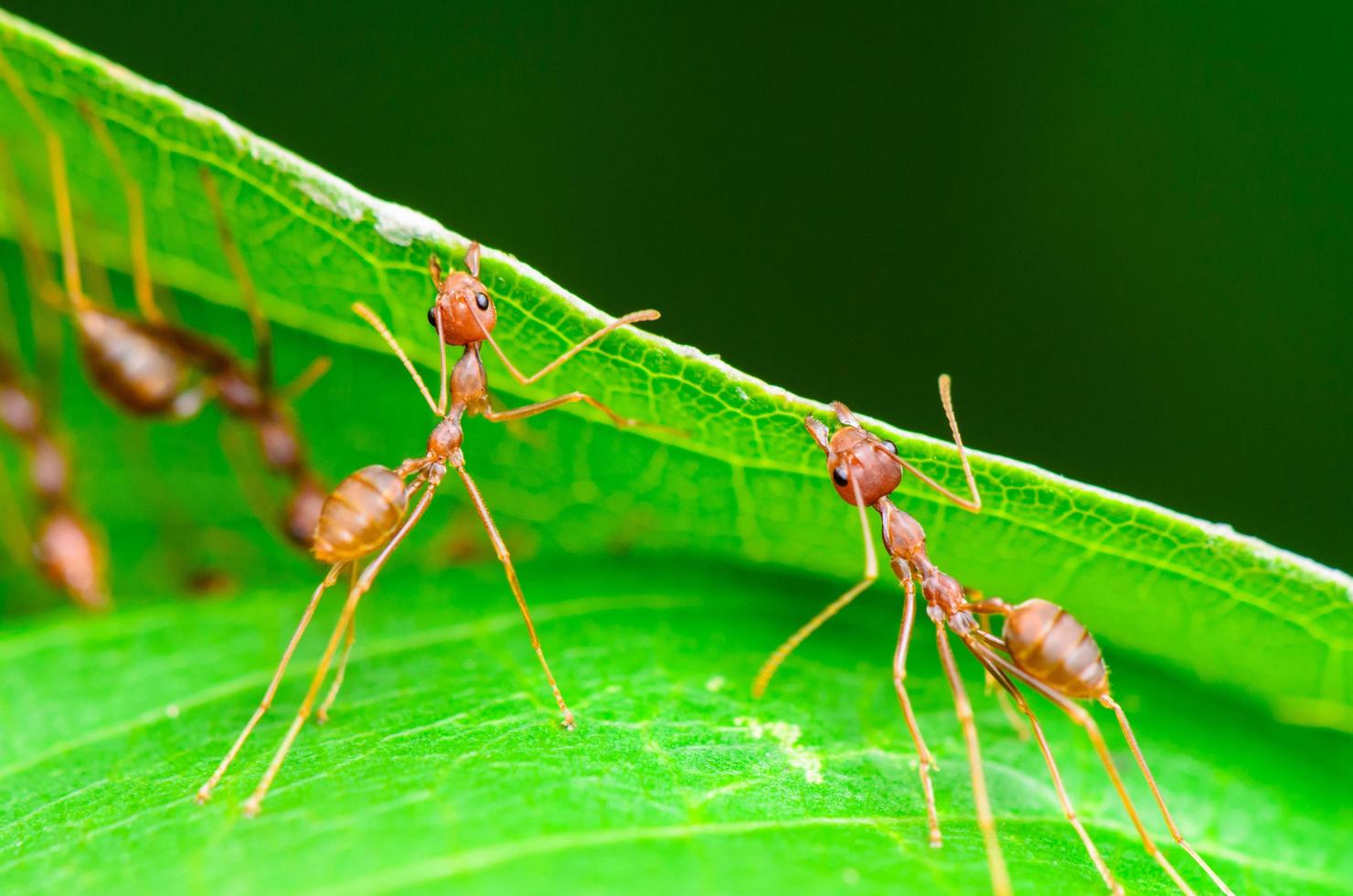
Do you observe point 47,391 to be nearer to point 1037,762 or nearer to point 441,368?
point 441,368

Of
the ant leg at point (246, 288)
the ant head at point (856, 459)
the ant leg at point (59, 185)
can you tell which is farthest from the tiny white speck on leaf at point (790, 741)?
the ant leg at point (59, 185)

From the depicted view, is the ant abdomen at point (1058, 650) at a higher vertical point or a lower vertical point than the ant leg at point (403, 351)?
lower

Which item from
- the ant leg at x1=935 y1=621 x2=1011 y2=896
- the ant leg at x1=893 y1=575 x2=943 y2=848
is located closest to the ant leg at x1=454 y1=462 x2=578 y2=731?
the ant leg at x1=893 y1=575 x2=943 y2=848

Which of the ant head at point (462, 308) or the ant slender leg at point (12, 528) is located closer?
the ant head at point (462, 308)

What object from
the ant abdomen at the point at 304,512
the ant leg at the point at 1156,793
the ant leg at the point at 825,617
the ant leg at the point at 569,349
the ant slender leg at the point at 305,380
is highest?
the ant slender leg at the point at 305,380

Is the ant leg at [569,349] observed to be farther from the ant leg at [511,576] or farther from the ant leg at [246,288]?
the ant leg at [246,288]

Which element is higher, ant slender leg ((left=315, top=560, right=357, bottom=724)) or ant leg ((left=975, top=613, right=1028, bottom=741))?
ant slender leg ((left=315, top=560, right=357, bottom=724))

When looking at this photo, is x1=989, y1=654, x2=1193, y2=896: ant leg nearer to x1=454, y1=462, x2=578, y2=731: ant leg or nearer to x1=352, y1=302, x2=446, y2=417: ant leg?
x1=454, y1=462, x2=578, y2=731: ant leg

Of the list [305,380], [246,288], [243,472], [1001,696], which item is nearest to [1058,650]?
[1001,696]
